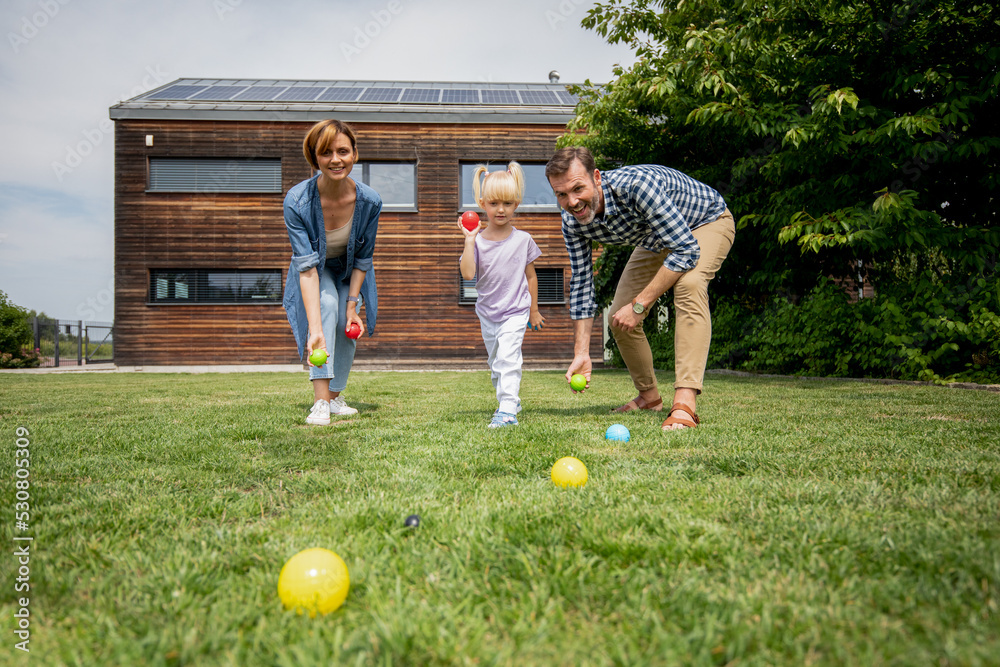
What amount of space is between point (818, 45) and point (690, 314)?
239 inches

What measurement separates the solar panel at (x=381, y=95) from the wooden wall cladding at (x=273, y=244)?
1.37 metres

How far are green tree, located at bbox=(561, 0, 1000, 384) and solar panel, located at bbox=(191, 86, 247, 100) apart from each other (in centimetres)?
1133

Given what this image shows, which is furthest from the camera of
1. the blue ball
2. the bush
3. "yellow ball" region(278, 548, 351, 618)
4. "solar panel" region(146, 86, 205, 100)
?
"solar panel" region(146, 86, 205, 100)

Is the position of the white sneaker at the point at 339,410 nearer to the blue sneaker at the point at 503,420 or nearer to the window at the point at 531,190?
the blue sneaker at the point at 503,420

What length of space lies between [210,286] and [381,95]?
6.84m

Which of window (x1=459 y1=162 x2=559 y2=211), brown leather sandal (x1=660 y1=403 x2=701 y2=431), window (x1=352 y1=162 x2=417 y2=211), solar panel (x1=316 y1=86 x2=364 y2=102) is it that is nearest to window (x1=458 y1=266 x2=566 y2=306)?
window (x1=459 y1=162 x2=559 y2=211)

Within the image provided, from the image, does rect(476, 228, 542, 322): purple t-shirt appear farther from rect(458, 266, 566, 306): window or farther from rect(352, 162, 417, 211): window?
rect(352, 162, 417, 211): window

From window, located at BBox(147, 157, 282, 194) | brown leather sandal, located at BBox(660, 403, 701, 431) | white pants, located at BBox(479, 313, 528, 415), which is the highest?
window, located at BBox(147, 157, 282, 194)

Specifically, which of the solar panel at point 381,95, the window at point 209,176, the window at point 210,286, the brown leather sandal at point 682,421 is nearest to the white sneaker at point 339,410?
the brown leather sandal at point 682,421

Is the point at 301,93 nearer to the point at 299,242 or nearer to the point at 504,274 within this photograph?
the point at 299,242

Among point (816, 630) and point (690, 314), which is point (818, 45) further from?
point (816, 630)

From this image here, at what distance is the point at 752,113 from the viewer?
7.31 meters

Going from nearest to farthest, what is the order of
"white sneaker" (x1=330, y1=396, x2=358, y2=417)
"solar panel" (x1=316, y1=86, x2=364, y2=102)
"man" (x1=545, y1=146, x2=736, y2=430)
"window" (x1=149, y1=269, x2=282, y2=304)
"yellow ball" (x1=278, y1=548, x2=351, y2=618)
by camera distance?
"yellow ball" (x1=278, y1=548, x2=351, y2=618), "man" (x1=545, y1=146, x2=736, y2=430), "white sneaker" (x1=330, y1=396, x2=358, y2=417), "window" (x1=149, y1=269, x2=282, y2=304), "solar panel" (x1=316, y1=86, x2=364, y2=102)

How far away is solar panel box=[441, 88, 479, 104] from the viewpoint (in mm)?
15875
